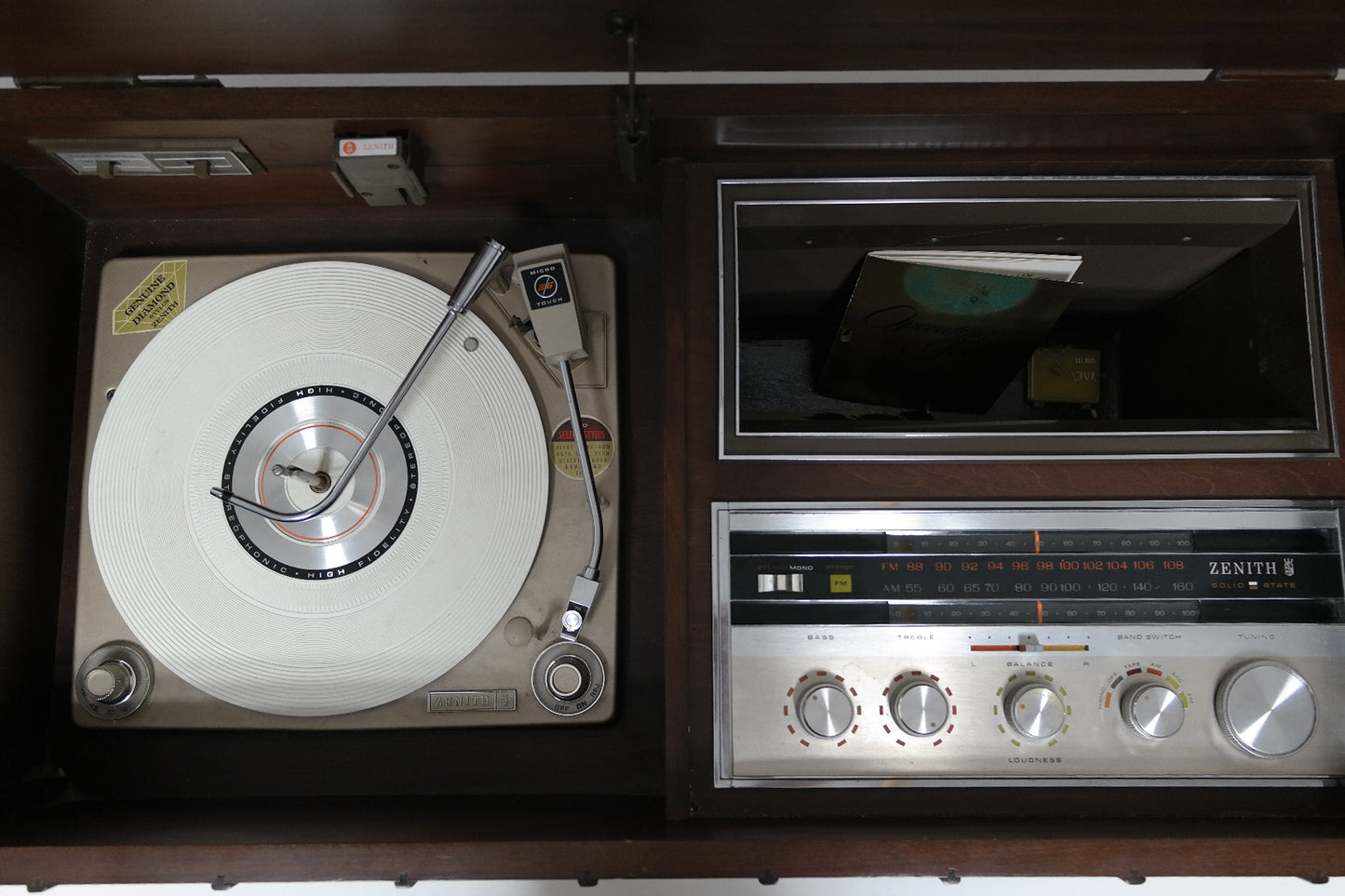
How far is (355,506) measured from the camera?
3.00 feet

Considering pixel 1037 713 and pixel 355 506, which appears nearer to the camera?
pixel 1037 713

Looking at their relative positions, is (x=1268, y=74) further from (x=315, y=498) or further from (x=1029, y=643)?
(x=315, y=498)

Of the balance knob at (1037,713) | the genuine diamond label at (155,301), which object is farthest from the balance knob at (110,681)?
the balance knob at (1037,713)

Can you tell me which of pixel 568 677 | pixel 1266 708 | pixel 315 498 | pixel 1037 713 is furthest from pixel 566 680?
pixel 1266 708

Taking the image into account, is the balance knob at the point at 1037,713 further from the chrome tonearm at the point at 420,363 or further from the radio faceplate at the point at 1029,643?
the chrome tonearm at the point at 420,363

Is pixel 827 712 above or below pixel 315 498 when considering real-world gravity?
below

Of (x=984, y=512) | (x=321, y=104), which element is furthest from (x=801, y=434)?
(x=321, y=104)

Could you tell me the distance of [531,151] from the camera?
2.81 feet

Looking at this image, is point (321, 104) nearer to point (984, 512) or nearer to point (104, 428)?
point (104, 428)

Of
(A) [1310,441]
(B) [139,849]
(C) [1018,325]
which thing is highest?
(C) [1018,325]

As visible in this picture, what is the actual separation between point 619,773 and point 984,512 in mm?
479

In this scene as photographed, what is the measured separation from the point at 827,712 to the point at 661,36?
641mm

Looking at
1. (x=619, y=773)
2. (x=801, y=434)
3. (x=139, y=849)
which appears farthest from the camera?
(x=619, y=773)

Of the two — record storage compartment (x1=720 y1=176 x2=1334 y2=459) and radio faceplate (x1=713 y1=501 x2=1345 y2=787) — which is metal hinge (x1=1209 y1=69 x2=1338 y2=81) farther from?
radio faceplate (x1=713 y1=501 x2=1345 y2=787)
